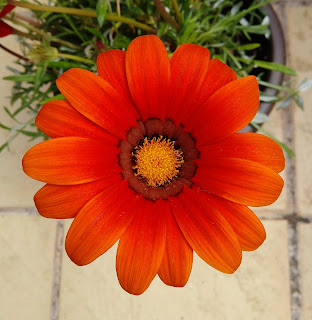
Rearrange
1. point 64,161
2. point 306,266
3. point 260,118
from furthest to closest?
point 306,266 < point 260,118 < point 64,161

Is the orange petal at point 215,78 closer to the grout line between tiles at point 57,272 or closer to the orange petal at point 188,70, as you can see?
the orange petal at point 188,70

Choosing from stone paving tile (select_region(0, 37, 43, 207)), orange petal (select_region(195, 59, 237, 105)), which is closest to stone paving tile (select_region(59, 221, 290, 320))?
stone paving tile (select_region(0, 37, 43, 207))

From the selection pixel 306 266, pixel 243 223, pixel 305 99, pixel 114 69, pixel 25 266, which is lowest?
pixel 25 266

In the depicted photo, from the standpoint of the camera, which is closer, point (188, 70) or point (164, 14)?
point (188, 70)

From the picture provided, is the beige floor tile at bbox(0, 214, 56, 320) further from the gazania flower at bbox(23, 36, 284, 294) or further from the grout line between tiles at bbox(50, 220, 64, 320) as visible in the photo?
the gazania flower at bbox(23, 36, 284, 294)

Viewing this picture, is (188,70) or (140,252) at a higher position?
(188,70)

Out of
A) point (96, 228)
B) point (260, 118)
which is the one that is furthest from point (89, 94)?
point (260, 118)

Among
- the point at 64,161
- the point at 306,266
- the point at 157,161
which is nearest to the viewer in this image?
the point at 64,161

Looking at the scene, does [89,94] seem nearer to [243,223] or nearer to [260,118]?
[243,223]
